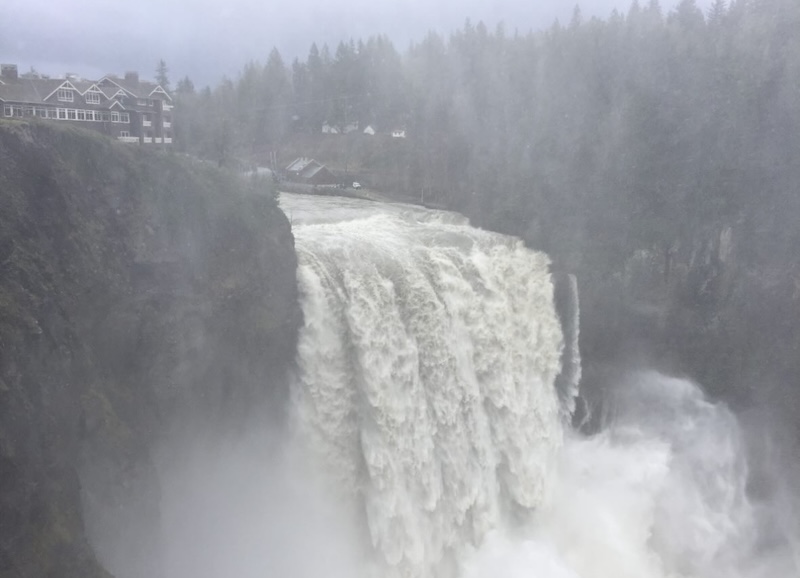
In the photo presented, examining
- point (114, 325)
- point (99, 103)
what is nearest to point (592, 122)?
point (99, 103)

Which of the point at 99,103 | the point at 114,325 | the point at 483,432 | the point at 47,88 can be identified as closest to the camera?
the point at 114,325

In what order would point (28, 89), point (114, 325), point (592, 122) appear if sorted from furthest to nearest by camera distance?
point (592, 122), point (28, 89), point (114, 325)

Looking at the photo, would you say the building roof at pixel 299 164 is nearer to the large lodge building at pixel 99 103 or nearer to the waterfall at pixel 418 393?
the large lodge building at pixel 99 103

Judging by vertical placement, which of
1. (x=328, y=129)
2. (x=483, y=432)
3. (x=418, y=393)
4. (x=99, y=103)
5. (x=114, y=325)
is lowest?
(x=483, y=432)

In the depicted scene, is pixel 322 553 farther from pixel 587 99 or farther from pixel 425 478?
pixel 587 99

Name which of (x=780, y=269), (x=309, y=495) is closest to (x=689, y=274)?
(x=780, y=269)

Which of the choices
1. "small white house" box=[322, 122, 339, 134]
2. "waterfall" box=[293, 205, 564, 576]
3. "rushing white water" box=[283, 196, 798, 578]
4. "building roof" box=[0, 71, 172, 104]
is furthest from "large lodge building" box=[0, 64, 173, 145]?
"small white house" box=[322, 122, 339, 134]

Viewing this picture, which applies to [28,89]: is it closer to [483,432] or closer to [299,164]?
[483,432]
